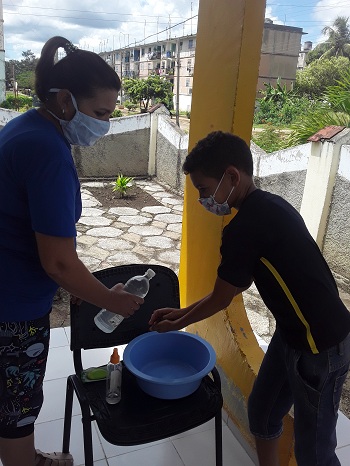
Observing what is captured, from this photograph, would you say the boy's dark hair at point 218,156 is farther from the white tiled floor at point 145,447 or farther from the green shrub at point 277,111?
the green shrub at point 277,111

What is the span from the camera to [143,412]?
1.52 m

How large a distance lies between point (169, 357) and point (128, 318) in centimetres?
25

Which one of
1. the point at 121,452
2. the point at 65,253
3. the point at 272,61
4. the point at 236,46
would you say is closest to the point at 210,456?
the point at 121,452

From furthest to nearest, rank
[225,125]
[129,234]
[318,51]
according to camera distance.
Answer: [318,51] → [129,234] → [225,125]

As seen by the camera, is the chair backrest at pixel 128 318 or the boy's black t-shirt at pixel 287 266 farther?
the chair backrest at pixel 128 318

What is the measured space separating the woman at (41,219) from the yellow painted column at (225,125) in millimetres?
761

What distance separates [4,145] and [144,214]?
547 cm

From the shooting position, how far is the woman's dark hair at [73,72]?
4.23 feet

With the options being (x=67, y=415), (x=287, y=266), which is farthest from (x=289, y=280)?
(x=67, y=415)

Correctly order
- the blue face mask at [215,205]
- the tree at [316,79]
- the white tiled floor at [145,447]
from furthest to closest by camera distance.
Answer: the tree at [316,79] < the white tiled floor at [145,447] < the blue face mask at [215,205]

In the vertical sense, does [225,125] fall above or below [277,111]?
above

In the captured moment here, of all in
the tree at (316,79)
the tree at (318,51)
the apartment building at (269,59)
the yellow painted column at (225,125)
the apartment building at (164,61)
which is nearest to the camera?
the yellow painted column at (225,125)

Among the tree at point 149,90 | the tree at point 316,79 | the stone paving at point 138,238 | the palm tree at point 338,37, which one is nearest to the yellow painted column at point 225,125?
the stone paving at point 138,238

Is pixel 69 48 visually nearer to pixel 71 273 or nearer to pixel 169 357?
pixel 71 273
